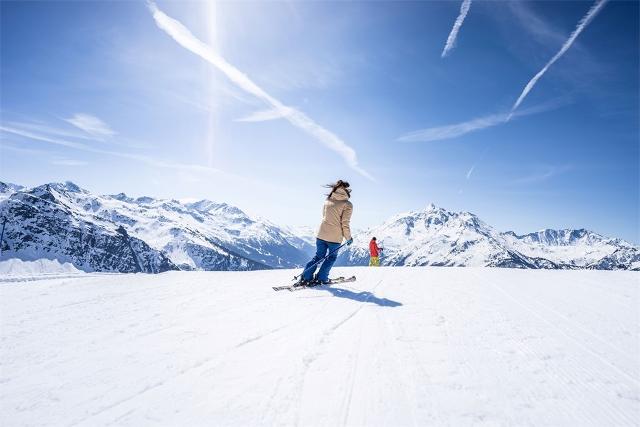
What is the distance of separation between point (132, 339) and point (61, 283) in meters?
6.13

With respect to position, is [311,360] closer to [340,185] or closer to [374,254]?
[340,185]

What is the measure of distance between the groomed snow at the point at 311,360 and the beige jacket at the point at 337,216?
9.12 ft

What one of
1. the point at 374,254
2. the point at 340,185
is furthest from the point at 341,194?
the point at 374,254

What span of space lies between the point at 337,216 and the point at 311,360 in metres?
6.73

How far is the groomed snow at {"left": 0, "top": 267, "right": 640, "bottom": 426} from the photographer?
10.9 ft

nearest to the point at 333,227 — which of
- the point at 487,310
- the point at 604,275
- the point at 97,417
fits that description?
the point at 487,310

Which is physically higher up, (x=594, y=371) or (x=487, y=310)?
(x=487, y=310)

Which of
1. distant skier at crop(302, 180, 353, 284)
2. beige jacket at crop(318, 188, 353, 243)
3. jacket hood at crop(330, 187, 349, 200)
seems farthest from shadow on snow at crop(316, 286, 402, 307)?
jacket hood at crop(330, 187, 349, 200)

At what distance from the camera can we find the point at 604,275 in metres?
13.4

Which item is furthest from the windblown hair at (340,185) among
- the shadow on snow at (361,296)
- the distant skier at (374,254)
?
the distant skier at (374,254)

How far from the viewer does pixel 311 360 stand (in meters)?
4.45

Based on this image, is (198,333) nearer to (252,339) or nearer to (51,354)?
(252,339)

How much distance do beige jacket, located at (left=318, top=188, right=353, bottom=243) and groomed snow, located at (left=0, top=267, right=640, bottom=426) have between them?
2.78 meters

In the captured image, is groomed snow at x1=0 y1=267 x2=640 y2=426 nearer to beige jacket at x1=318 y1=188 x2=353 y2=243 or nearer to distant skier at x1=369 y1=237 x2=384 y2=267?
beige jacket at x1=318 y1=188 x2=353 y2=243
